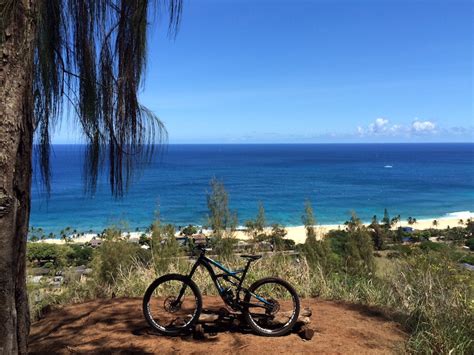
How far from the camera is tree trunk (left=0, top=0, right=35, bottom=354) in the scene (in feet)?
7.07

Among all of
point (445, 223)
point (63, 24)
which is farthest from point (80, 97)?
point (445, 223)

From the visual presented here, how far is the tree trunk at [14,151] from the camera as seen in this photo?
7.07 feet

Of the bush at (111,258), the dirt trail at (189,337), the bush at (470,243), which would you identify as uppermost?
the dirt trail at (189,337)

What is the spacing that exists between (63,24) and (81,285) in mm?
4585

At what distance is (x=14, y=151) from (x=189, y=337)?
2783 millimetres

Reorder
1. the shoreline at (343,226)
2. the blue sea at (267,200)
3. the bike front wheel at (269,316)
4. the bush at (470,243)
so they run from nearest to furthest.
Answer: the bike front wheel at (269,316) → the bush at (470,243) → the shoreline at (343,226) → the blue sea at (267,200)

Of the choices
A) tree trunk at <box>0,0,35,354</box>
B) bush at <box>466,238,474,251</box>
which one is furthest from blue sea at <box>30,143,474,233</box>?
tree trunk at <box>0,0,35,354</box>

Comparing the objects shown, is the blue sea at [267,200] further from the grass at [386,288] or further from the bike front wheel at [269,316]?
the bike front wheel at [269,316]

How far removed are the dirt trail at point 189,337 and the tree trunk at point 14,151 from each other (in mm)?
1936

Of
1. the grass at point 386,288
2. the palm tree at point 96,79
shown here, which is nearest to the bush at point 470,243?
the grass at point 386,288

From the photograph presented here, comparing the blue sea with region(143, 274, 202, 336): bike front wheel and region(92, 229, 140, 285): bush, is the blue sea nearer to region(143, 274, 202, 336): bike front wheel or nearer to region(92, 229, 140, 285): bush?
region(92, 229, 140, 285): bush

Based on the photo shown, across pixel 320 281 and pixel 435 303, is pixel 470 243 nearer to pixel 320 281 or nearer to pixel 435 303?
pixel 320 281

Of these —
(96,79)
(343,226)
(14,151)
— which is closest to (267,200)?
(343,226)

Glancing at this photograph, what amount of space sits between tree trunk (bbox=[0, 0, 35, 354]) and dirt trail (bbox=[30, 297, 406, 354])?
1936 mm
